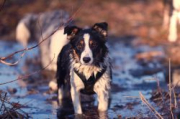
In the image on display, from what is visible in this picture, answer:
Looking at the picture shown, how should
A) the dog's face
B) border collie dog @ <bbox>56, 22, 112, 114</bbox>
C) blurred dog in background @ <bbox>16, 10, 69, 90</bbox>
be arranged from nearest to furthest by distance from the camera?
the dog's face < border collie dog @ <bbox>56, 22, 112, 114</bbox> < blurred dog in background @ <bbox>16, 10, 69, 90</bbox>

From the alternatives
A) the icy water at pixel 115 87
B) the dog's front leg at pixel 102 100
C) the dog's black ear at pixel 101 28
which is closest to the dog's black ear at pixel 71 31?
the dog's black ear at pixel 101 28

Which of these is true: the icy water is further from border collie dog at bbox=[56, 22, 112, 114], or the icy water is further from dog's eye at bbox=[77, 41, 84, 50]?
dog's eye at bbox=[77, 41, 84, 50]

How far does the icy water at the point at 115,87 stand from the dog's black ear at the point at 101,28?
987 mm

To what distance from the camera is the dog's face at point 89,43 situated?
22.0 ft

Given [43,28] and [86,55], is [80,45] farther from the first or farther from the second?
[43,28]

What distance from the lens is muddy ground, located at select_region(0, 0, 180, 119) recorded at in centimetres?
709

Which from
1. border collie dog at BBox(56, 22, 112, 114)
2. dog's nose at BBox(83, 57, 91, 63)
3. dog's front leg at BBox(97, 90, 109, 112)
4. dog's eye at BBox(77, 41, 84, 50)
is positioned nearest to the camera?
dog's nose at BBox(83, 57, 91, 63)

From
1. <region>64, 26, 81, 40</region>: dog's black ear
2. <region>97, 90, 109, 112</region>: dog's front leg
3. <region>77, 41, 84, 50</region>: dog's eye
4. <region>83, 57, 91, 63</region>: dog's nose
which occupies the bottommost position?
<region>97, 90, 109, 112</region>: dog's front leg

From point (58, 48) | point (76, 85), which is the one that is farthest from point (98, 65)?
point (58, 48)

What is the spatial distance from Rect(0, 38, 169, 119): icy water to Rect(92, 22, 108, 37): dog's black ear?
987mm

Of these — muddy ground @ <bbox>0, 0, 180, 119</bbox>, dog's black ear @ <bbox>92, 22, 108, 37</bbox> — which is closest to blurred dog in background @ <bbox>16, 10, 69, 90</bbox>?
muddy ground @ <bbox>0, 0, 180, 119</bbox>

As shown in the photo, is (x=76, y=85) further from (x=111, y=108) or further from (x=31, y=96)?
(x=31, y=96)

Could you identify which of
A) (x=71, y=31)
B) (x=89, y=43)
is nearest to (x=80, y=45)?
(x=89, y=43)

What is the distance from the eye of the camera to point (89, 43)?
269 inches
